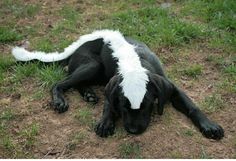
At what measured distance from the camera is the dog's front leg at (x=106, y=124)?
17.9 ft

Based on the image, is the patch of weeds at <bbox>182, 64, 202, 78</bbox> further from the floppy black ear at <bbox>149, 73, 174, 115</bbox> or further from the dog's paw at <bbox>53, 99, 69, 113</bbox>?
the dog's paw at <bbox>53, 99, 69, 113</bbox>

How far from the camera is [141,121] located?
5.20 metres

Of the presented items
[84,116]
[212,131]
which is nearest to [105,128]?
[84,116]

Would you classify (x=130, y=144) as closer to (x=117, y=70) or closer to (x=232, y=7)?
(x=117, y=70)

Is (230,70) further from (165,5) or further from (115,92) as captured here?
(165,5)

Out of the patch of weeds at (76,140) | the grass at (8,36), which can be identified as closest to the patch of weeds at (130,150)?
the patch of weeds at (76,140)

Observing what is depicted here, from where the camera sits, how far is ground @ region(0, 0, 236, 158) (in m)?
5.33

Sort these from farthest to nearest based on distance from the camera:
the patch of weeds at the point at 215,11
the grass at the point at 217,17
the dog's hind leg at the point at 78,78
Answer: the patch of weeds at the point at 215,11 < the grass at the point at 217,17 < the dog's hind leg at the point at 78,78

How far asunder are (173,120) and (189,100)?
0.31 metres

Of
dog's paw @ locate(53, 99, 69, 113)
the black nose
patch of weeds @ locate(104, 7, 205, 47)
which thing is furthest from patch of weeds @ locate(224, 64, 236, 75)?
dog's paw @ locate(53, 99, 69, 113)

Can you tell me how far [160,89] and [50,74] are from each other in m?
1.86

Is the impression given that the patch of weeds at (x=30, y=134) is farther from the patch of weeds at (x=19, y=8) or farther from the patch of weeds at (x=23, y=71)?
the patch of weeds at (x=19, y=8)

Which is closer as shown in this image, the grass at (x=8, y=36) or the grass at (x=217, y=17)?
the grass at (x=217, y=17)

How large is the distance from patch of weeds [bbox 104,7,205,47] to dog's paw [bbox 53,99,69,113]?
194cm
